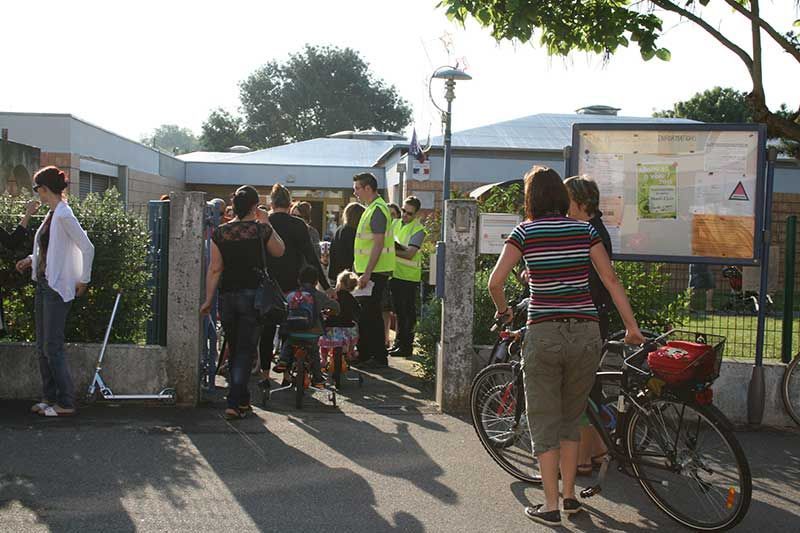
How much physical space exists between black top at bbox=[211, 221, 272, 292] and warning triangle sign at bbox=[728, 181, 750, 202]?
12.7 feet

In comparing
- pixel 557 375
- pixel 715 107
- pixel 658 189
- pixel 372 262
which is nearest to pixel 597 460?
pixel 557 375

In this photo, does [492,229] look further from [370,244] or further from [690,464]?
[690,464]

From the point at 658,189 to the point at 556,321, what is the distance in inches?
133

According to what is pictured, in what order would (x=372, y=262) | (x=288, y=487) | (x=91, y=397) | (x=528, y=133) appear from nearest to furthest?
1. (x=288, y=487)
2. (x=91, y=397)
3. (x=372, y=262)
4. (x=528, y=133)

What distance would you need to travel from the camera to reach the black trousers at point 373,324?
10141 mm

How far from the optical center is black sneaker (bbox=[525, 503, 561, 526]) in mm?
5176

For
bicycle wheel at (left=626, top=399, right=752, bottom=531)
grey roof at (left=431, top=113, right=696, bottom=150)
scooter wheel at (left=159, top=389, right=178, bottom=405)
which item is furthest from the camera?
grey roof at (left=431, top=113, right=696, bottom=150)

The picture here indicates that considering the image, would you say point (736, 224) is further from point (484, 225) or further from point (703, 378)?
point (703, 378)

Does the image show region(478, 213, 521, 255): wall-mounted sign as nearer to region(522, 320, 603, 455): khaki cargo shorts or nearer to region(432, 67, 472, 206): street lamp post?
region(522, 320, 603, 455): khaki cargo shorts

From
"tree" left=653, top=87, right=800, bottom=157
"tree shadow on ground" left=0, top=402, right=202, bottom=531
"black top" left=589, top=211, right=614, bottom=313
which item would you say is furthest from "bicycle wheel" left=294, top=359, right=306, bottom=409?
"tree" left=653, top=87, right=800, bottom=157

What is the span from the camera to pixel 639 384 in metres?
5.37

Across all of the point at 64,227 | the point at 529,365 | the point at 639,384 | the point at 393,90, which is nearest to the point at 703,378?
the point at 639,384

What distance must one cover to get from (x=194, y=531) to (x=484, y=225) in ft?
13.4

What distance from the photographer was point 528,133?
78.9 ft
